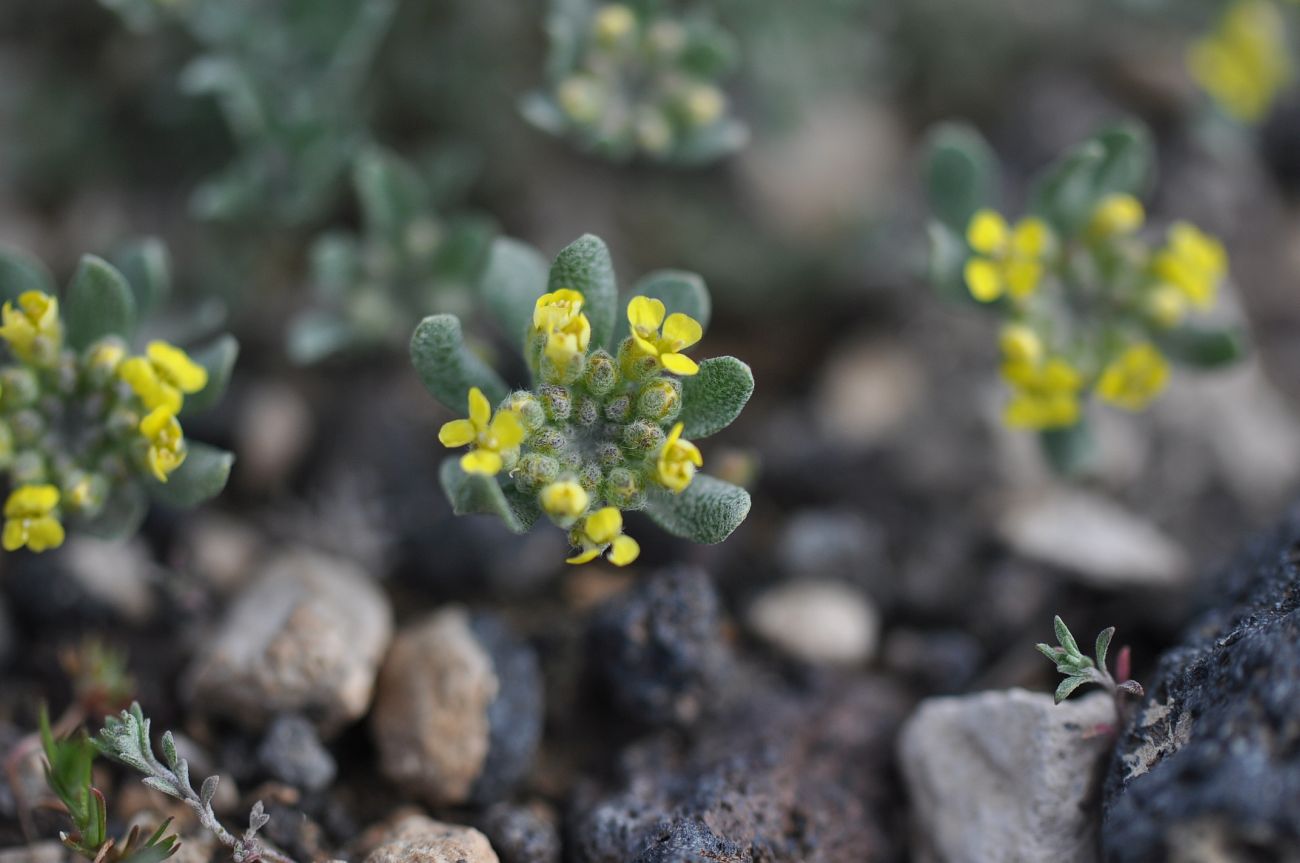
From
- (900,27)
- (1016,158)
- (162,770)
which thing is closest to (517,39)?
(900,27)

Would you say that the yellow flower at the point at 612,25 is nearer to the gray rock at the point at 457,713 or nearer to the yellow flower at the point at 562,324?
the yellow flower at the point at 562,324

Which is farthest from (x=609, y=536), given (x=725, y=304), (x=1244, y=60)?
(x=1244, y=60)

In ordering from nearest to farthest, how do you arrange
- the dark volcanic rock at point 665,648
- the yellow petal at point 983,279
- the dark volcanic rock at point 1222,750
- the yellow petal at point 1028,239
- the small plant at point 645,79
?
the dark volcanic rock at point 1222,750 < the dark volcanic rock at point 665,648 < the yellow petal at point 983,279 < the yellow petal at point 1028,239 < the small plant at point 645,79

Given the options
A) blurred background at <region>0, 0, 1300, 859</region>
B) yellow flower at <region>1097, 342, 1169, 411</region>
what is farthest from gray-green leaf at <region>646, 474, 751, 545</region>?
yellow flower at <region>1097, 342, 1169, 411</region>

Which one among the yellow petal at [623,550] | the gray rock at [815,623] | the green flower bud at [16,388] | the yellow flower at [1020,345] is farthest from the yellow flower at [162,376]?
the yellow flower at [1020,345]

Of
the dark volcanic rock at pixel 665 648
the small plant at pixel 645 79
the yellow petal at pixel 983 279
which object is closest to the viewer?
the dark volcanic rock at pixel 665 648

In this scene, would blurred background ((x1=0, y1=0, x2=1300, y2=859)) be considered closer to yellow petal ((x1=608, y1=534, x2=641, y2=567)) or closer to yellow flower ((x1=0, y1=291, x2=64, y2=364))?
yellow flower ((x1=0, y1=291, x2=64, y2=364))
